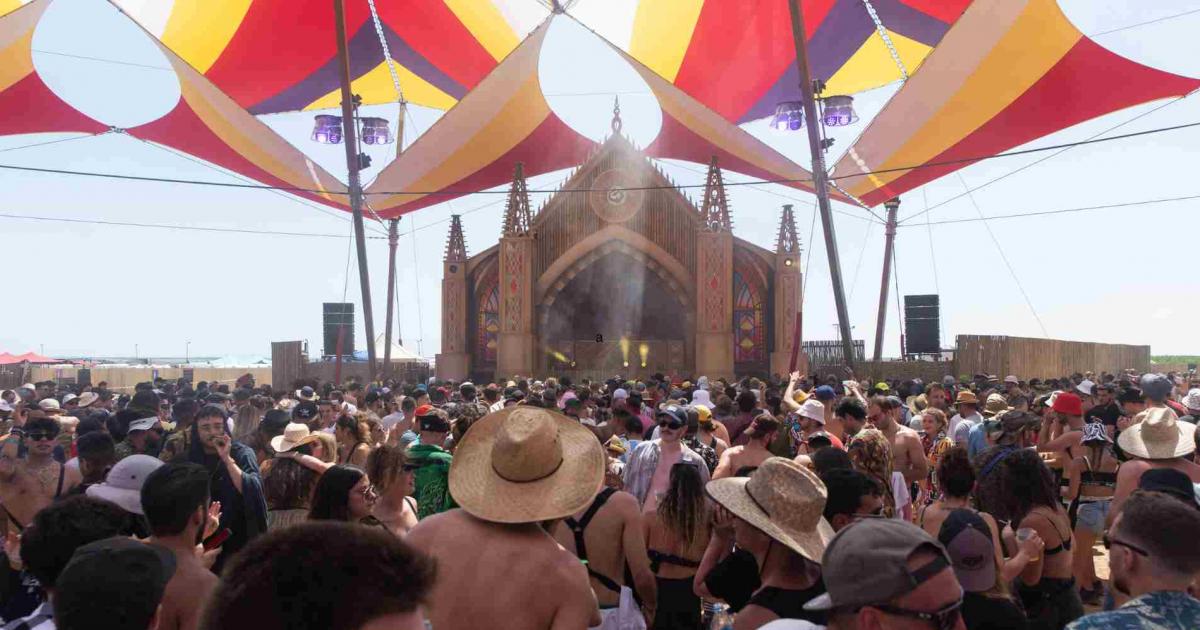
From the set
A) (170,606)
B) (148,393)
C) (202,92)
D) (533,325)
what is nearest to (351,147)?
(202,92)

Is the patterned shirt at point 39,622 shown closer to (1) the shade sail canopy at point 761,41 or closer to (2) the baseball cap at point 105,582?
(2) the baseball cap at point 105,582

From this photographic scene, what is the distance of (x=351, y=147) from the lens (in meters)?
16.2

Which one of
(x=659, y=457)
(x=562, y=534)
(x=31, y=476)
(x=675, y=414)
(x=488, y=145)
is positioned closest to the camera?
(x=562, y=534)

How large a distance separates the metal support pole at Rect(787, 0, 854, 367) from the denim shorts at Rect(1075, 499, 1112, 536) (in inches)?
359

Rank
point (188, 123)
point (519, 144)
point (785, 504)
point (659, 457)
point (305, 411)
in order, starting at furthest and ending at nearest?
1. point (519, 144)
2. point (188, 123)
3. point (305, 411)
4. point (659, 457)
5. point (785, 504)

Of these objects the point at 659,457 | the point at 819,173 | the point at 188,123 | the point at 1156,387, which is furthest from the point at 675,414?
the point at 188,123

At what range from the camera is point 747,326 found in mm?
21172

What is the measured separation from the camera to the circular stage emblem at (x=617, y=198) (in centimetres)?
2097

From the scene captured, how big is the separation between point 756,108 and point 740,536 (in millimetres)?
19470

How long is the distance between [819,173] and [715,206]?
5541 millimetres

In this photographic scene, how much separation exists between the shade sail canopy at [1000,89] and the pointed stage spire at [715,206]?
3.68 m

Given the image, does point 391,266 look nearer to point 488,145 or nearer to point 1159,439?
point 488,145

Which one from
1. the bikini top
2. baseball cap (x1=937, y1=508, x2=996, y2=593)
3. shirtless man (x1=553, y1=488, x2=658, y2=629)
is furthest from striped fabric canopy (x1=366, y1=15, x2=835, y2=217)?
baseball cap (x1=937, y1=508, x2=996, y2=593)

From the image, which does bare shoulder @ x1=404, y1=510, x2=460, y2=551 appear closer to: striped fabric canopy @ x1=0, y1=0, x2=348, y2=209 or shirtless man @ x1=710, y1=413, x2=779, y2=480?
shirtless man @ x1=710, y1=413, x2=779, y2=480
